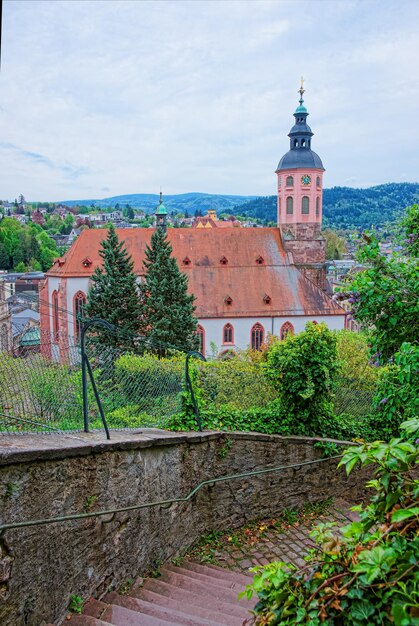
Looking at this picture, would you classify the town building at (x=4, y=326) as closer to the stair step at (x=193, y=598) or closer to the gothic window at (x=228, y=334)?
the stair step at (x=193, y=598)

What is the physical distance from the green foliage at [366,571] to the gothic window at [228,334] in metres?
34.1

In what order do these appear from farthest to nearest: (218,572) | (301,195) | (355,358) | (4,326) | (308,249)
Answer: (301,195) < (308,249) < (355,358) < (4,326) < (218,572)

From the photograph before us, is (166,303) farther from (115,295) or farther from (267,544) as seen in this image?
(267,544)

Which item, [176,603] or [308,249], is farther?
[308,249]

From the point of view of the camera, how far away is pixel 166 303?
93.6ft

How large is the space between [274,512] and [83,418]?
11.7 feet

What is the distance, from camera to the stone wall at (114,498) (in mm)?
4035

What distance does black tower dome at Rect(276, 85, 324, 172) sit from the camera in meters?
41.3

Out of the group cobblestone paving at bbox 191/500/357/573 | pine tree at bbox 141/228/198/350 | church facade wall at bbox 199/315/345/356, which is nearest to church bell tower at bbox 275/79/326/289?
church facade wall at bbox 199/315/345/356

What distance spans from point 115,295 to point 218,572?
75.1 ft

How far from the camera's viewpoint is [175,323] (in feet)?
90.4

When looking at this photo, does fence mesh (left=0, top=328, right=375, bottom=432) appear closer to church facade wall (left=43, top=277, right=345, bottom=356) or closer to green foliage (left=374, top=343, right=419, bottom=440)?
green foliage (left=374, top=343, right=419, bottom=440)

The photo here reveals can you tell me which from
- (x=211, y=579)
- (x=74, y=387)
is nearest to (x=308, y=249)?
(x=74, y=387)

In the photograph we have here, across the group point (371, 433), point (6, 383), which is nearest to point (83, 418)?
point (6, 383)
